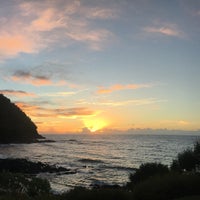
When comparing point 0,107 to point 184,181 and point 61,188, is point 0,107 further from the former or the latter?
point 184,181

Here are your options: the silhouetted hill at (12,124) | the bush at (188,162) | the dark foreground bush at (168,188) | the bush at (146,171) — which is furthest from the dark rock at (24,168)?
the silhouetted hill at (12,124)

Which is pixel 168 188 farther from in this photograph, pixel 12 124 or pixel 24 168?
pixel 12 124

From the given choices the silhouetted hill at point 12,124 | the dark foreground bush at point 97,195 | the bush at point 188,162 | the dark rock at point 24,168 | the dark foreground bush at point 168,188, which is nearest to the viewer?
the dark foreground bush at point 97,195

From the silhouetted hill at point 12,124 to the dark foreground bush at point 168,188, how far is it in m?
140

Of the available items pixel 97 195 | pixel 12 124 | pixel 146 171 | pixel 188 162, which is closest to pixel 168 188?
pixel 97 195

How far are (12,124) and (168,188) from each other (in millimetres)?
153649

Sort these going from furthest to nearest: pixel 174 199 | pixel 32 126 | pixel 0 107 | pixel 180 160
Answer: pixel 32 126
pixel 0 107
pixel 180 160
pixel 174 199

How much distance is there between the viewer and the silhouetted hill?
158425mm

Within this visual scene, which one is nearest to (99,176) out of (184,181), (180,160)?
(180,160)

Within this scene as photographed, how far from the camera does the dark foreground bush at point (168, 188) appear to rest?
1803cm

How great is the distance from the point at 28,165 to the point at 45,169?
114 inches

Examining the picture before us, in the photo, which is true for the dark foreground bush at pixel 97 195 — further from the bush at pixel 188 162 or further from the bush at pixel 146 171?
the bush at pixel 188 162

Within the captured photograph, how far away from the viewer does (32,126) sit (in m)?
192

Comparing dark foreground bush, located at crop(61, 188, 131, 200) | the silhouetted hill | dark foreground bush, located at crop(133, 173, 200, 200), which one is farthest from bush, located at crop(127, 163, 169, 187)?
the silhouetted hill
